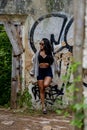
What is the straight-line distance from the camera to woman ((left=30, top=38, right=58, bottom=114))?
9.86 meters

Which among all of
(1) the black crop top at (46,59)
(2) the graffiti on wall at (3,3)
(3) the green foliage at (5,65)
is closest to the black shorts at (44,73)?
(1) the black crop top at (46,59)

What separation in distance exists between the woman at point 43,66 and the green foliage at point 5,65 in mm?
2615

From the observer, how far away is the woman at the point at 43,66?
388 inches

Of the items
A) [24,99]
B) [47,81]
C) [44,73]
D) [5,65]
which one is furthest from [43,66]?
[5,65]

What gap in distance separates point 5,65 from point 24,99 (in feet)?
7.98

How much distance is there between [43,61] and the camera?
32.4 ft

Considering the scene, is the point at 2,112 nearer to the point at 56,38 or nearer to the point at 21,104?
the point at 21,104

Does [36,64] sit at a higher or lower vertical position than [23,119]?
higher

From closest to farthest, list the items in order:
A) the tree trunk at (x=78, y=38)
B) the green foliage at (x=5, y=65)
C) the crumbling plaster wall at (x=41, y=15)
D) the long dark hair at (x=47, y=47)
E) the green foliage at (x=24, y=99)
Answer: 1. the tree trunk at (x=78, y=38)
2. the long dark hair at (x=47, y=47)
3. the crumbling plaster wall at (x=41, y=15)
4. the green foliage at (x=24, y=99)
5. the green foliage at (x=5, y=65)

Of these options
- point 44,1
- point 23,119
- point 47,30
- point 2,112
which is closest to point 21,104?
point 2,112

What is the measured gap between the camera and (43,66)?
995cm

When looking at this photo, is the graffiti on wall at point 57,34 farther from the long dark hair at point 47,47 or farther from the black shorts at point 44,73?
the black shorts at point 44,73

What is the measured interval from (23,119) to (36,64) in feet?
4.56

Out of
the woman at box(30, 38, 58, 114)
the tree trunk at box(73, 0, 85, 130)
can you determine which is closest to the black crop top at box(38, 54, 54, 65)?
the woman at box(30, 38, 58, 114)
